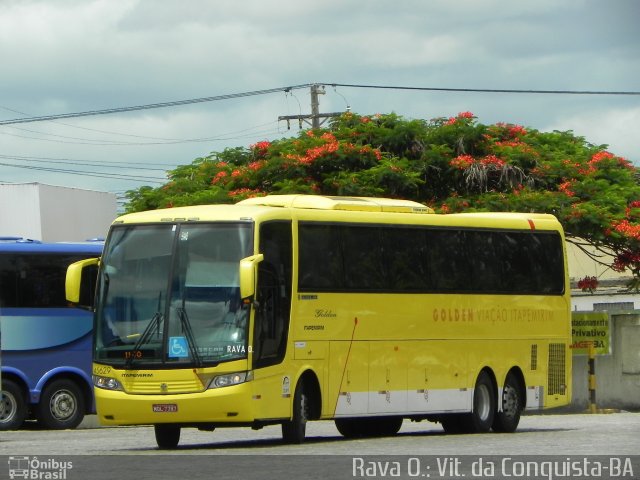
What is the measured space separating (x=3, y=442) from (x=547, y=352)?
29.0 feet

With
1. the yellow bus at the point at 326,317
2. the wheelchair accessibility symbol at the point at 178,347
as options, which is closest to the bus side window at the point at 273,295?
the yellow bus at the point at 326,317

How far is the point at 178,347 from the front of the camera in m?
19.0

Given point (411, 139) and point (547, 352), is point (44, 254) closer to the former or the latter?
point (547, 352)

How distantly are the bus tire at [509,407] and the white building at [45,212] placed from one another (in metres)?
23.6

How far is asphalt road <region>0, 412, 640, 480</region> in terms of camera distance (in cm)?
1464

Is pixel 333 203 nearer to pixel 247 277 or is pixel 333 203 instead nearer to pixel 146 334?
pixel 247 277

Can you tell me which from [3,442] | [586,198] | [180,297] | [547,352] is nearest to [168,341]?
[180,297]

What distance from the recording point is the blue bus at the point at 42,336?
26.5 meters

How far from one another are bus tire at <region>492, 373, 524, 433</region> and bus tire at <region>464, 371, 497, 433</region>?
0.71ft

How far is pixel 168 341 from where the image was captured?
19.1m

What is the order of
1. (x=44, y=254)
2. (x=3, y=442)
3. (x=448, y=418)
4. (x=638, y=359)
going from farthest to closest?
(x=638, y=359) → (x=44, y=254) → (x=448, y=418) → (x=3, y=442)

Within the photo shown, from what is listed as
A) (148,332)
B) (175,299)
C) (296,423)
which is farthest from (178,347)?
(296,423)

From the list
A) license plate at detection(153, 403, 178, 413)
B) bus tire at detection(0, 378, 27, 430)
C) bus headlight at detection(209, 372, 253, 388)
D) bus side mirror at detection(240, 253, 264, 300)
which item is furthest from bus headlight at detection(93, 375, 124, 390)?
bus tire at detection(0, 378, 27, 430)

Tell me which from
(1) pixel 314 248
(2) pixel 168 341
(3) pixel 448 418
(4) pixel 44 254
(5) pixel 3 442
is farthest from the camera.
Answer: (4) pixel 44 254
